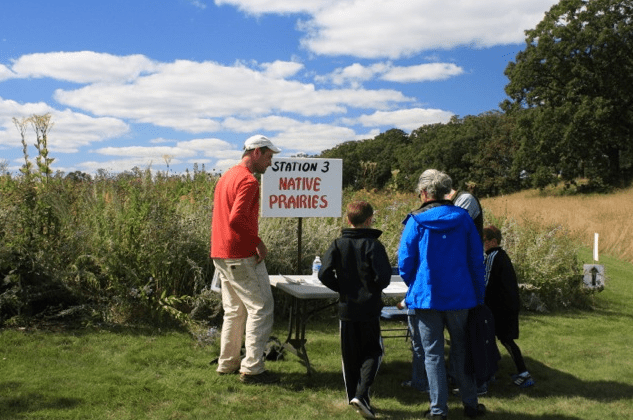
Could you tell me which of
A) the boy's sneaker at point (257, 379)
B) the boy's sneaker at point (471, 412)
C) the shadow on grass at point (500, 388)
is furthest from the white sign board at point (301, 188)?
the boy's sneaker at point (471, 412)

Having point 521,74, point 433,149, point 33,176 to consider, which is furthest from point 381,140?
point 33,176

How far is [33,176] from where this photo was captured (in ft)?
25.0

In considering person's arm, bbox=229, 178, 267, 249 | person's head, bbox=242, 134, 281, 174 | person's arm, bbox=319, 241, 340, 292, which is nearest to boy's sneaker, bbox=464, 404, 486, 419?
person's arm, bbox=319, 241, 340, 292

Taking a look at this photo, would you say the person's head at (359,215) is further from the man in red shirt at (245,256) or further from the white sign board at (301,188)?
the white sign board at (301,188)

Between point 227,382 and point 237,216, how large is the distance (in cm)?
141

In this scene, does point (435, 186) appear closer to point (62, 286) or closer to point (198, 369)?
point (198, 369)

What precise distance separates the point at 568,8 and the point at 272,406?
3872 centimetres

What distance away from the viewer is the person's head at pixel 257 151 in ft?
16.3

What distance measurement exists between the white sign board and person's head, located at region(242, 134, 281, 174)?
154 centimetres

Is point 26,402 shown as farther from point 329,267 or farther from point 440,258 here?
point 440,258

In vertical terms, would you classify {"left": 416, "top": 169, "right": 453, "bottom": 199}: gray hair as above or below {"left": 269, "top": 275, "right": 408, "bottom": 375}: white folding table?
above

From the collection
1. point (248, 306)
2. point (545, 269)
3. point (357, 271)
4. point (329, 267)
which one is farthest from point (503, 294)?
point (545, 269)

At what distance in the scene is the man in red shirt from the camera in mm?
4824

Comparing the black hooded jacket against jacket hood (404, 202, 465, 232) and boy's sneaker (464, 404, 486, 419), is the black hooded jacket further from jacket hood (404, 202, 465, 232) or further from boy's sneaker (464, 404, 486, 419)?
boy's sneaker (464, 404, 486, 419)
